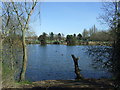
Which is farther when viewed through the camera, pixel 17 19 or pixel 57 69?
pixel 57 69

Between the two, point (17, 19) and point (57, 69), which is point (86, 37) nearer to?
point (57, 69)

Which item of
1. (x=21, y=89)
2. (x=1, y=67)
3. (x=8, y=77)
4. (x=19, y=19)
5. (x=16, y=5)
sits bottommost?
(x=21, y=89)

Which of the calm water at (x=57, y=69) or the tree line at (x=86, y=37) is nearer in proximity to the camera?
the tree line at (x=86, y=37)

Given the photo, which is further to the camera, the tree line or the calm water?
the calm water

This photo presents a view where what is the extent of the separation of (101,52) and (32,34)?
469cm

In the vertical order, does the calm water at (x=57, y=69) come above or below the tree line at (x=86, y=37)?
below

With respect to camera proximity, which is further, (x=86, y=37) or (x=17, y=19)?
(x=86, y=37)

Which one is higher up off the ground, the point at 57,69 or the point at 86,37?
the point at 86,37

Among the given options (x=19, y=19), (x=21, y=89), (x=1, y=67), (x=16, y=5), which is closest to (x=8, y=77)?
(x=1, y=67)

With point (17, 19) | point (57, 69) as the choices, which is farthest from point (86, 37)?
point (17, 19)

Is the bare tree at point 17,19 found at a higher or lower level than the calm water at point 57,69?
higher

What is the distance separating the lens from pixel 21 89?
18.0 feet

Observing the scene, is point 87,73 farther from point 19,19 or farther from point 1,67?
point 1,67

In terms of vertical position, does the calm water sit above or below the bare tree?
below
